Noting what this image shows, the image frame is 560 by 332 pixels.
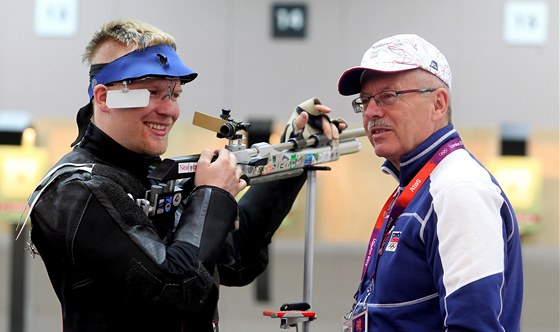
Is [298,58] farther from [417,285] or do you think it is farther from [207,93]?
[417,285]

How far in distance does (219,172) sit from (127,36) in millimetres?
371

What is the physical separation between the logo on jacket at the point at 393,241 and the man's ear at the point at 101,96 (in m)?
0.70

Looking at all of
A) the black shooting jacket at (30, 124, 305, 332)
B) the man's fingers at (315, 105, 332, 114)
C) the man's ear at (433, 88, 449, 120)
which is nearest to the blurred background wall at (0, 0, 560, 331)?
the man's fingers at (315, 105, 332, 114)

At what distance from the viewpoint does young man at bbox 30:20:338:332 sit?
5.99 feet

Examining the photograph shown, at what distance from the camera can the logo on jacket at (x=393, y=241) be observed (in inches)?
69.2

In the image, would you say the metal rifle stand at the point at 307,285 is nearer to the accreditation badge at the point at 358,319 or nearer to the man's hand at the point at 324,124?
the man's hand at the point at 324,124

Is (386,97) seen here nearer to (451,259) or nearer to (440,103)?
(440,103)

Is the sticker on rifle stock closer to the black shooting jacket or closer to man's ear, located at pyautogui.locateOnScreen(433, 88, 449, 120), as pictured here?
the black shooting jacket

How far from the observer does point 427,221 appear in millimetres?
1700

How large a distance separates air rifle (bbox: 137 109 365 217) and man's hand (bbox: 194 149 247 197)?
20 millimetres

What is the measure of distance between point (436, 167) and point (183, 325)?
0.65 m

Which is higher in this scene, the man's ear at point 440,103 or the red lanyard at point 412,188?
the man's ear at point 440,103

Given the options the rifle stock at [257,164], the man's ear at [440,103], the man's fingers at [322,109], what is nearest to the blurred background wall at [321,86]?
the rifle stock at [257,164]

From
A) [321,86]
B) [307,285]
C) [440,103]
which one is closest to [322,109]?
[307,285]
